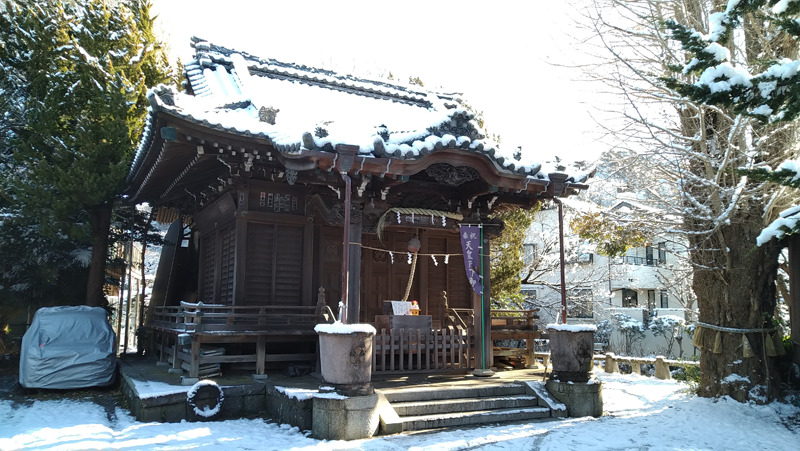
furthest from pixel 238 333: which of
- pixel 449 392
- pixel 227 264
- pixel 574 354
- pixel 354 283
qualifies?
pixel 574 354

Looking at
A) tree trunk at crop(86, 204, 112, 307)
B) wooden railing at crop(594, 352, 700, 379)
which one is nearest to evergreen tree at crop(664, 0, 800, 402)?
wooden railing at crop(594, 352, 700, 379)

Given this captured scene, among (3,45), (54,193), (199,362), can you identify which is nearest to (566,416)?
(199,362)

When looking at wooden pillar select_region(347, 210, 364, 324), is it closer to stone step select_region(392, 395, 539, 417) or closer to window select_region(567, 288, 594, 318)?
stone step select_region(392, 395, 539, 417)

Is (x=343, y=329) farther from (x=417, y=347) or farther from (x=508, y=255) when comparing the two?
(x=508, y=255)

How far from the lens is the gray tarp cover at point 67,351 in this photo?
452 inches

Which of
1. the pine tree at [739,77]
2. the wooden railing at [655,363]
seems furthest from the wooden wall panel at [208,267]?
the wooden railing at [655,363]

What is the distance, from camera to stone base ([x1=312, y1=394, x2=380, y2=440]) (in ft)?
25.2

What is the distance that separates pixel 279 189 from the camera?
1173cm

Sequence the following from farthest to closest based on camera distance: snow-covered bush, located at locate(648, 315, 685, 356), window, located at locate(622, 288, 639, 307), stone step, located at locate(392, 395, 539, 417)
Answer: window, located at locate(622, 288, 639, 307) → snow-covered bush, located at locate(648, 315, 685, 356) → stone step, located at locate(392, 395, 539, 417)

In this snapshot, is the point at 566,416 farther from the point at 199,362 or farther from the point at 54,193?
the point at 54,193

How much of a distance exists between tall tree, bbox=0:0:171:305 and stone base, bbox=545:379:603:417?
11574mm

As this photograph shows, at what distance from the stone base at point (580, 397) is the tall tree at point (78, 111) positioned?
11.6 m

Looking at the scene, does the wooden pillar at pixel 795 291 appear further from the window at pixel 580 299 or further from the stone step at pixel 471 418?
the window at pixel 580 299

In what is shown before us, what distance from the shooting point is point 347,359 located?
26.2ft
